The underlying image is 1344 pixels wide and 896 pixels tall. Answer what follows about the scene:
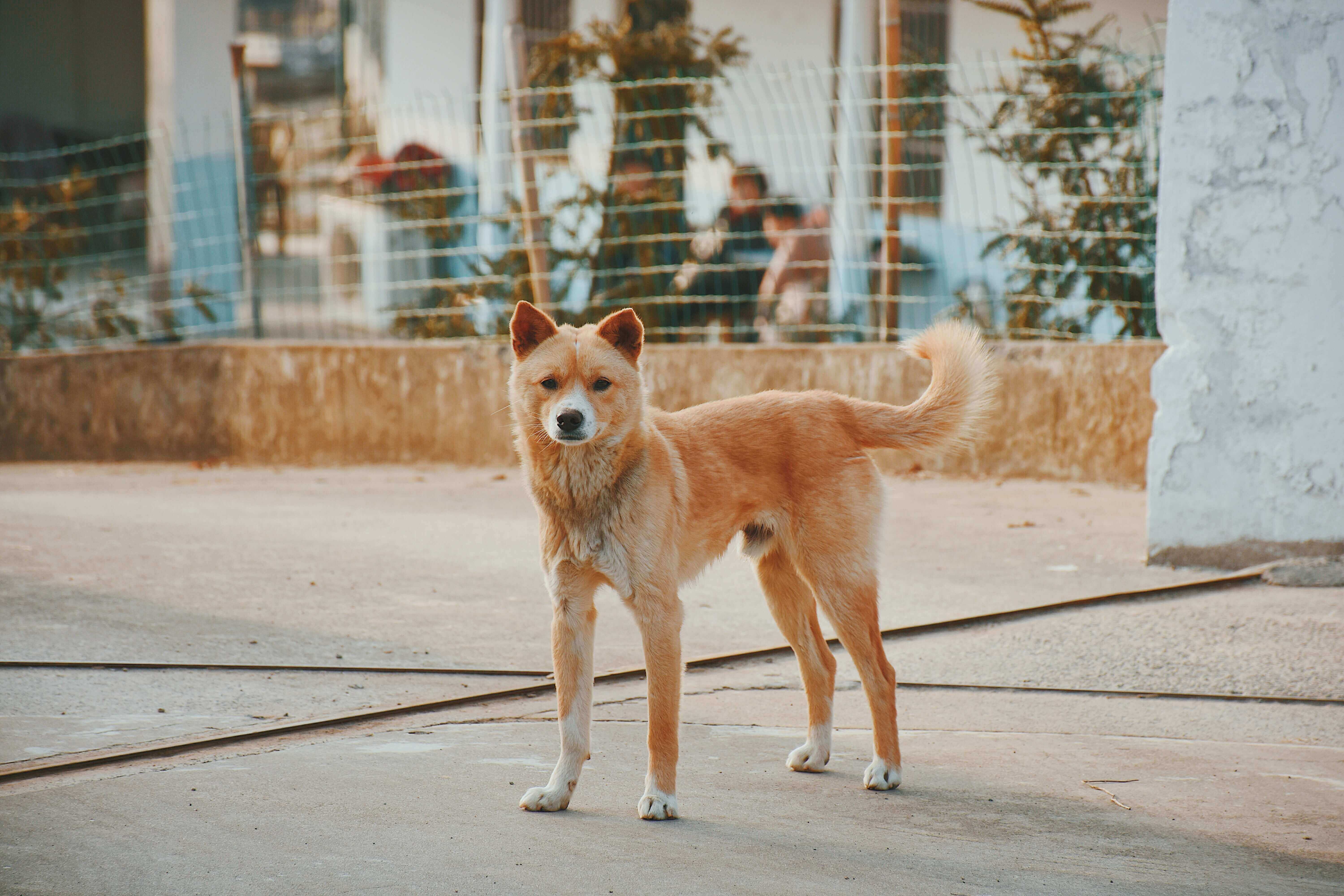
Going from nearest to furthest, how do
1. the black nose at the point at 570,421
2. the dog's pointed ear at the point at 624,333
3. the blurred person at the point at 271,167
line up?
the black nose at the point at 570,421
the dog's pointed ear at the point at 624,333
the blurred person at the point at 271,167

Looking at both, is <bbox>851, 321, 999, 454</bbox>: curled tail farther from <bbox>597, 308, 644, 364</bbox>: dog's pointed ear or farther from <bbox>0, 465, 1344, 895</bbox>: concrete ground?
<bbox>0, 465, 1344, 895</bbox>: concrete ground

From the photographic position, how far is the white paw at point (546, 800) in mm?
3250

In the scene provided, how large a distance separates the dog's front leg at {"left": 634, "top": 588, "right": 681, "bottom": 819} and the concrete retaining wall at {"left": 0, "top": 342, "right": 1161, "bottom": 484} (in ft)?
17.8

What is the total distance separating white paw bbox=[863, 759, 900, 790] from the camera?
3516 millimetres

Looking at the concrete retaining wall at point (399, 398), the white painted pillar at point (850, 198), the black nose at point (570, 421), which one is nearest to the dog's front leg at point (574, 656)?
the black nose at point (570, 421)

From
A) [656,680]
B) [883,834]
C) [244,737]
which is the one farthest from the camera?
[244,737]

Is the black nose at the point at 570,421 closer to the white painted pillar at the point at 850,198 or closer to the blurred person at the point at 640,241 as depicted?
the white painted pillar at the point at 850,198

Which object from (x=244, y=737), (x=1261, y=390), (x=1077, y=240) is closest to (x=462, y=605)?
(x=244, y=737)

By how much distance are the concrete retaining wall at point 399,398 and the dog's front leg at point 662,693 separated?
17.8 feet

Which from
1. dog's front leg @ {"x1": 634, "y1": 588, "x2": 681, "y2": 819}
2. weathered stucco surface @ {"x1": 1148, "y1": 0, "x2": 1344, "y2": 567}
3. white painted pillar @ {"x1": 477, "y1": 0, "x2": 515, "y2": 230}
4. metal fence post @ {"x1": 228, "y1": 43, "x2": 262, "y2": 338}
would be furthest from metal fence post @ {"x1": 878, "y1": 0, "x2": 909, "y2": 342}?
dog's front leg @ {"x1": 634, "y1": 588, "x2": 681, "y2": 819}

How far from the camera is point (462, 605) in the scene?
5426mm

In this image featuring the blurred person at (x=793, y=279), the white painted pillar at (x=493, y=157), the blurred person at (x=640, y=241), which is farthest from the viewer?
the white painted pillar at (x=493, y=157)

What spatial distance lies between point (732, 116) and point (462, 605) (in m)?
5.17

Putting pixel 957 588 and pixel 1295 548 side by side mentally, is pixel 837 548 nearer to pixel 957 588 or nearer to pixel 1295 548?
pixel 957 588
